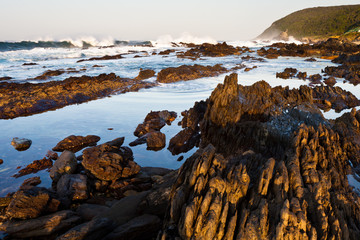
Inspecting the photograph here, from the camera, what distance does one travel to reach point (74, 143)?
775 centimetres

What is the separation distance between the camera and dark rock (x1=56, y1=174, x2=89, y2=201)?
5061 millimetres

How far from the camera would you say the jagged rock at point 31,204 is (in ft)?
13.6

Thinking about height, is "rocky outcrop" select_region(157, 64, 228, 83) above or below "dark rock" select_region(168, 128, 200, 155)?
above

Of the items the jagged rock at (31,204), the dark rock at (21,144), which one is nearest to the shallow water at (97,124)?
the dark rock at (21,144)

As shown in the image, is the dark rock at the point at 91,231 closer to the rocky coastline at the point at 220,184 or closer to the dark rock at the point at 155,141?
the rocky coastline at the point at 220,184

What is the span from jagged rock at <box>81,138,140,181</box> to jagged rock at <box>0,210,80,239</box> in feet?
5.09

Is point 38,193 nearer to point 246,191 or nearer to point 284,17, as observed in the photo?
point 246,191

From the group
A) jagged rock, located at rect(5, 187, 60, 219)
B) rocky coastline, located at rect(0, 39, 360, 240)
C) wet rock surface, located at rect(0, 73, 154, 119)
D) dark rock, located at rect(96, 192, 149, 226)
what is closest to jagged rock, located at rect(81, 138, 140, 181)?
rocky coastline, located at rect(0, 39, 360, 240)

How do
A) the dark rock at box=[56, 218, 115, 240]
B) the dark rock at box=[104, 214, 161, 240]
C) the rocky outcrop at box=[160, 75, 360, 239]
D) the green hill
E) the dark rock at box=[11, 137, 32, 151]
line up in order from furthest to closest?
the green hill, the dark rock at box=[11, 137, 32, 151], the dark rock at box=[104, 214, 161, 240], the dark rock at box=[56, 218, 115, 240], the rocky outcrop at box=[160, 75, 360, 239]

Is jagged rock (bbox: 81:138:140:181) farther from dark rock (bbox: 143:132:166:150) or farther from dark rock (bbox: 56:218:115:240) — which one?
dark rock (bbox: 56:218:115:240)

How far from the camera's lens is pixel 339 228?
2.69m

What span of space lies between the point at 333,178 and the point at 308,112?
9.41 ft

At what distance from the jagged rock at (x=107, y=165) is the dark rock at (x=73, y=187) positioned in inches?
14.1

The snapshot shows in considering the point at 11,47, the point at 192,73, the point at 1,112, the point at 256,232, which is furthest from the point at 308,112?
the point at 11,47
